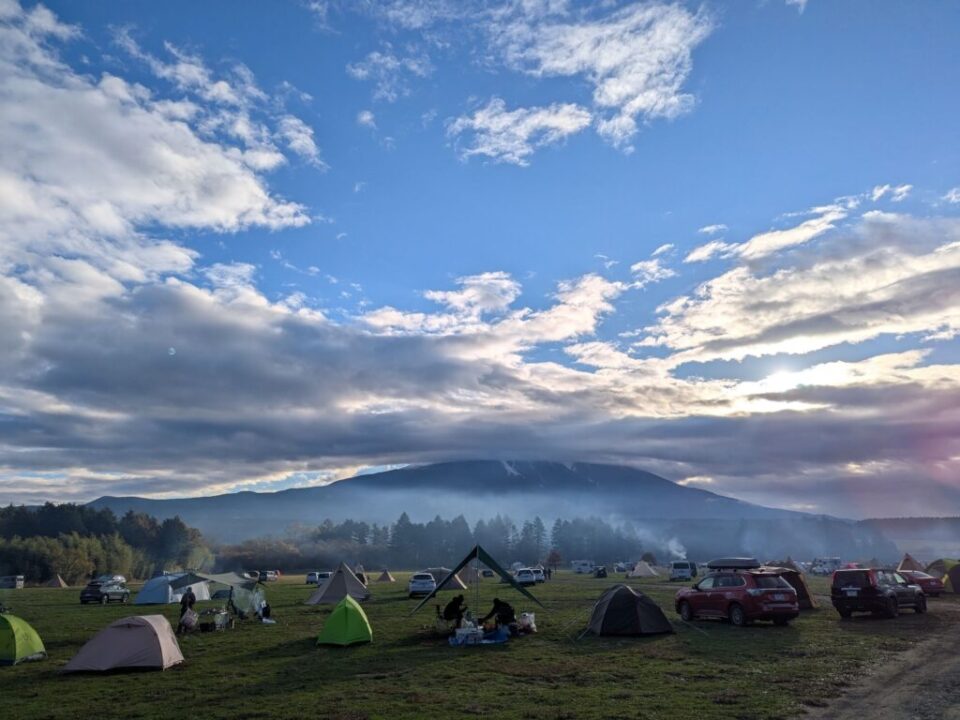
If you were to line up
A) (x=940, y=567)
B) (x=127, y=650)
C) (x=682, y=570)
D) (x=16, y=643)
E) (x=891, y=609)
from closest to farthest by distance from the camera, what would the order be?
(x=127, y=650), (x=16, y=643), (x=891, y=609), (x=940, y=567), (x=682, y=570)

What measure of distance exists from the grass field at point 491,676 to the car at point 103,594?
78.8 feet

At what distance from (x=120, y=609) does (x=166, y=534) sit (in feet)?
407

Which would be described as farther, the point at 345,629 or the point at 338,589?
the point at 338,589

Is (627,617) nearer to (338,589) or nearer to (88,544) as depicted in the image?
(338,589)

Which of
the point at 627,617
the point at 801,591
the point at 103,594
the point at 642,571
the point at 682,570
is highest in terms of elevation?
the point at 801,591

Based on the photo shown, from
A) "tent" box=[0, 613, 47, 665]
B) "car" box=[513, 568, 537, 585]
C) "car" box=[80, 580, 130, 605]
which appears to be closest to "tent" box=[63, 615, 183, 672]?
"tent" box=[0, 613, 47, 665]

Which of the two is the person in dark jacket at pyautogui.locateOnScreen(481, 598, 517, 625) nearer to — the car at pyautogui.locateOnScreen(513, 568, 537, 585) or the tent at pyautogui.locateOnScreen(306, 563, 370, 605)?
the tent at pyautogui.locateOnScreen(306, 563, 370, 605)

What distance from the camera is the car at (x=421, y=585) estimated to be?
48.7 meters

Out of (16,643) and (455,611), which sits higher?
(455,611)

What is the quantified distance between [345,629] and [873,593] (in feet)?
63.9

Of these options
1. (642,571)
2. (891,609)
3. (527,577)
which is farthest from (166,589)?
(642,571)

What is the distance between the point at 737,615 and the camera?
25.8 meters

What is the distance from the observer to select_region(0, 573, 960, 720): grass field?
44.5 feet

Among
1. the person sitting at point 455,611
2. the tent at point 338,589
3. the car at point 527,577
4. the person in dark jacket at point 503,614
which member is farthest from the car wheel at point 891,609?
the car at point 527,577
